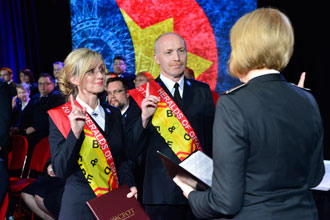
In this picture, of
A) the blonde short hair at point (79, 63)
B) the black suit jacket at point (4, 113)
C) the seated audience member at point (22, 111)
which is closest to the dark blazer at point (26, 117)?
the seated audience member at point (22, 111)

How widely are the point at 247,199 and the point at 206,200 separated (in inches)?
4.9

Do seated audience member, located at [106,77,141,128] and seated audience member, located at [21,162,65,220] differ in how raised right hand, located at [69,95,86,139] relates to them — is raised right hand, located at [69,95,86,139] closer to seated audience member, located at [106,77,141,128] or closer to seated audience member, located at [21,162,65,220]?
seated audience member, located at [21,162,65,220]

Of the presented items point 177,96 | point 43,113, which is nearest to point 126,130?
point 177,96

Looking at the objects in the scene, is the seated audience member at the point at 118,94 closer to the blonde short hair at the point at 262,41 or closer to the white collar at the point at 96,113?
the white collar at the point at 96,113

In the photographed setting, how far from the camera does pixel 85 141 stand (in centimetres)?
175

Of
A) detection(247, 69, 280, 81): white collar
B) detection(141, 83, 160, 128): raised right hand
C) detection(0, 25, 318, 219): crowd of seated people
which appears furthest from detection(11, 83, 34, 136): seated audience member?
detection(247, 69, 280, 81): white collar

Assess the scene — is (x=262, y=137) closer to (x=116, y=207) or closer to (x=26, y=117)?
(x=116, y=207)

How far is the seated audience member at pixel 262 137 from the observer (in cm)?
100

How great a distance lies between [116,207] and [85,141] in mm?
389

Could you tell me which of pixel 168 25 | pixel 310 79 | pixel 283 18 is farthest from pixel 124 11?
pixel 283 18

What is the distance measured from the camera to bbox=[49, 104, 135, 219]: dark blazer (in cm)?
160

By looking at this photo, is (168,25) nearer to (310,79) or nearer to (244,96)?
(310,79)

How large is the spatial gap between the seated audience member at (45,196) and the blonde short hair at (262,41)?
6.96ft

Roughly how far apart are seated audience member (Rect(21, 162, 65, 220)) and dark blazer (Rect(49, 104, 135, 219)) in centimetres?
112
